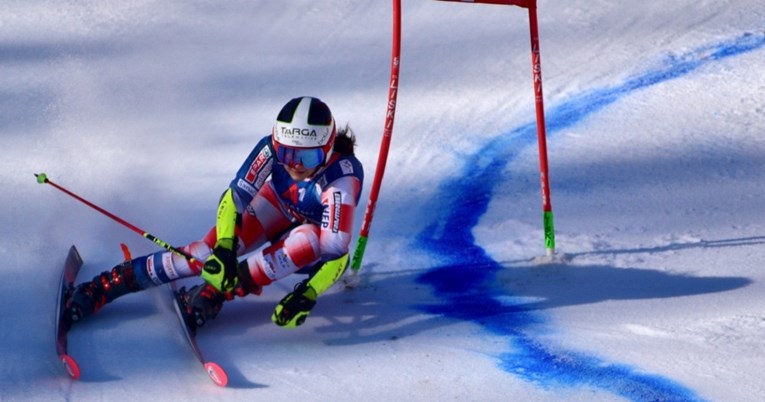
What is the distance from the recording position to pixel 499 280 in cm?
608

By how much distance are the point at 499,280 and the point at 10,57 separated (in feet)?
15.1

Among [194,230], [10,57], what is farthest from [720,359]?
[10,57]

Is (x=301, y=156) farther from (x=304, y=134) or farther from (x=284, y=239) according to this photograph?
(x=284, y=239)

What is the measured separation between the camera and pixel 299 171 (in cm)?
554

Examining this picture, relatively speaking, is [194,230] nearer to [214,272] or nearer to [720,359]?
[214,272]

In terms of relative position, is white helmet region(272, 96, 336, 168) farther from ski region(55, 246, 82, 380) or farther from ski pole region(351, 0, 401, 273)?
ski region(55, 246, 82, 380)

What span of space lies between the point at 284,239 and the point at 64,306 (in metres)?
1.04

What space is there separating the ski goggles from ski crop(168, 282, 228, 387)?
813mm

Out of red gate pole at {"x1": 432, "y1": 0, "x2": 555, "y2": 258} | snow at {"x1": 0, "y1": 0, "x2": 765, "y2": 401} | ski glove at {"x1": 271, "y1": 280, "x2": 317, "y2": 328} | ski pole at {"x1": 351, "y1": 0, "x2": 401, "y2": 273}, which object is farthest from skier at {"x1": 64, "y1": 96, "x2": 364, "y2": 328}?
red gate pole at {"x1": 432, "y1": 0, "x2": 555, "y2": 258}

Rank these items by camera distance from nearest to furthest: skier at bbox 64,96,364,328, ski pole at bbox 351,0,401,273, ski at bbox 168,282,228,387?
ski at bbox 168,282,228,387 < skier at bbox 64,96,364,328 < ski pole at bbox 351,0,401,273

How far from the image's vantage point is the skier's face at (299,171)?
5520mm

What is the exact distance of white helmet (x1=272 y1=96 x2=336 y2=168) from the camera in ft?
17.8

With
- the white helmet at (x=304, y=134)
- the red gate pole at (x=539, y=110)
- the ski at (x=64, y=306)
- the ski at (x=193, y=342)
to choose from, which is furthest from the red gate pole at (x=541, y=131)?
the ski at (x=64, y=306)

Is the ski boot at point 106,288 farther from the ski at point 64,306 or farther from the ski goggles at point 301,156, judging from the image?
the ski goggles at point 301,156
